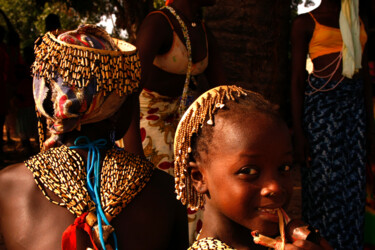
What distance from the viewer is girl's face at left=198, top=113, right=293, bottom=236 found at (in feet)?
4.31

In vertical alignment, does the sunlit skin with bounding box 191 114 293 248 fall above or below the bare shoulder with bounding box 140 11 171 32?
below

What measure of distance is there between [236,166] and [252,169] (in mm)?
48

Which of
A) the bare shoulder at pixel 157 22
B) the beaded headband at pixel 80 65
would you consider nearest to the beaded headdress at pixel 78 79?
the beaded headband at pixel 80 65

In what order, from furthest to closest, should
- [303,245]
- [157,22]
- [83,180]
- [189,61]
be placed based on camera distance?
[189,61] → [157,22] → [83,180] → [303,245]

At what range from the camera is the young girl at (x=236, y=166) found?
1.31m

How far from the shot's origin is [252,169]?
4.31 feet

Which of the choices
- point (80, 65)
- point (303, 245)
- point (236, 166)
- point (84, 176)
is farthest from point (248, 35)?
point (303, 245)

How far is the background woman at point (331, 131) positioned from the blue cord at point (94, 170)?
1.94 m

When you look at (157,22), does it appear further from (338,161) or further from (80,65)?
(338,161)

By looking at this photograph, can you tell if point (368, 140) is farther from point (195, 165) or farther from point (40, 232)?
point (40, 232)

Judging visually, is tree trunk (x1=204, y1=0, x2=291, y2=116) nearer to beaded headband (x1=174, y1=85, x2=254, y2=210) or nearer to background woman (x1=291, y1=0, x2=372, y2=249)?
background woman (x1=291, y1=0, x2=372, y2=249)

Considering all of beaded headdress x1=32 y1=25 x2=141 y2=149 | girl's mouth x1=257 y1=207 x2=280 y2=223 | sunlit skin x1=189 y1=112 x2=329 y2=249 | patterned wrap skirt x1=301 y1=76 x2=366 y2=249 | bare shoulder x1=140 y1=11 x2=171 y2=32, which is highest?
bare shoulder x1=140 y1=11 x2=171 y2=32

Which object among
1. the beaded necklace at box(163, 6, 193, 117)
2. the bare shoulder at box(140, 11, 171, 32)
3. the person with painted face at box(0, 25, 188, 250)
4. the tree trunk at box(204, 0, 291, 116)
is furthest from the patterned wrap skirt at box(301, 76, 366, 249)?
the person with painted face at box(0, 25, 188, 250)

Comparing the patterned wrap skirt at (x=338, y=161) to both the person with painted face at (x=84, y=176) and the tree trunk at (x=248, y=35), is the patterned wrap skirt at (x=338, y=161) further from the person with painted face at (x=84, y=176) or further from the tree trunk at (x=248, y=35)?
the person with painted face at (x=84, y=176)
